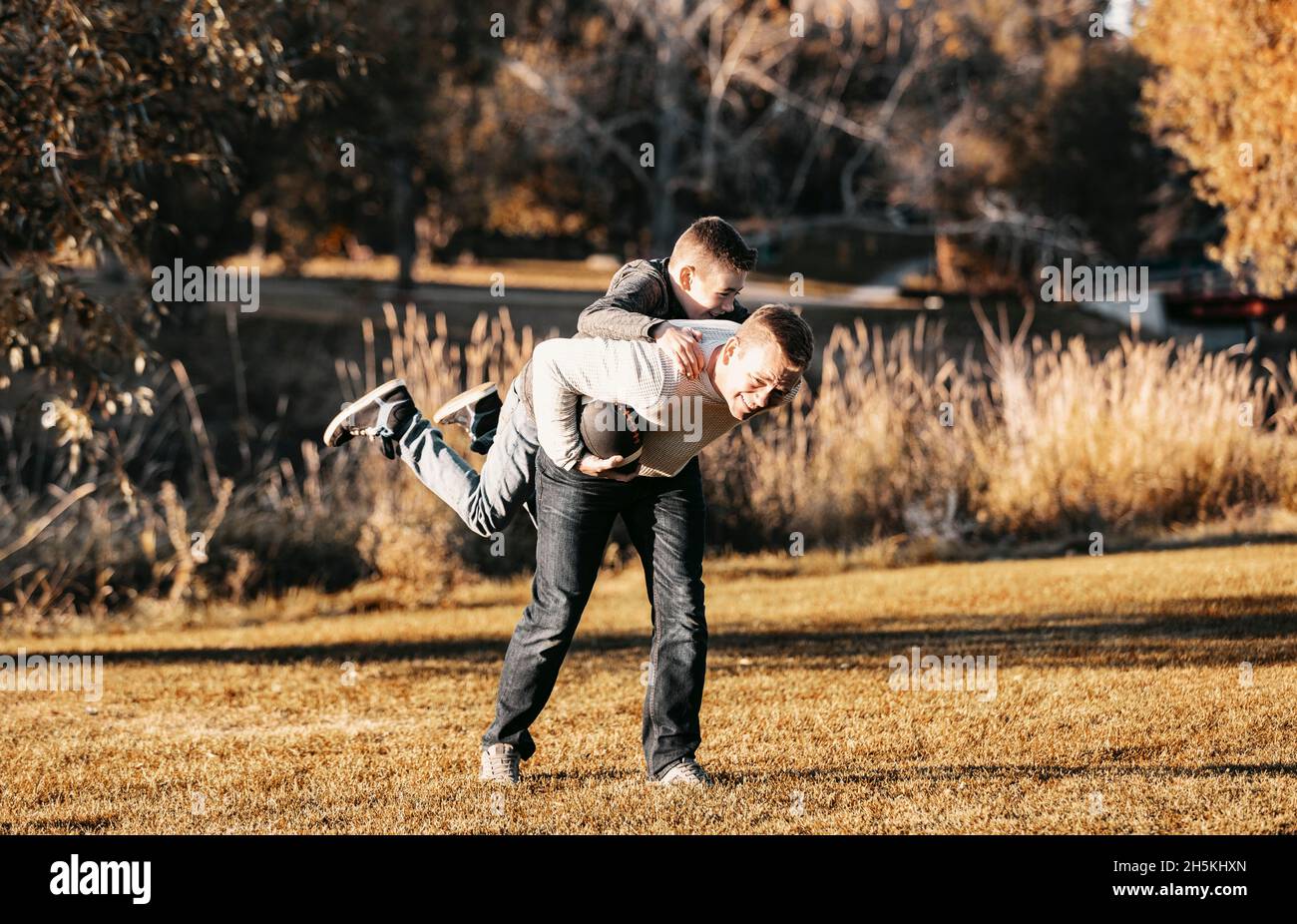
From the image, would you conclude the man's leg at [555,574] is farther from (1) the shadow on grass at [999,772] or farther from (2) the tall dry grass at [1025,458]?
(2) the tall dry grass at [1025,458]

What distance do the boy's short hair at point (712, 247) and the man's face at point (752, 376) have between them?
347 mm

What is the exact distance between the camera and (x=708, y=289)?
509 centimetres

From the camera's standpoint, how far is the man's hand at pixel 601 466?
16.0 feet

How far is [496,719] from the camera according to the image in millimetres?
5508

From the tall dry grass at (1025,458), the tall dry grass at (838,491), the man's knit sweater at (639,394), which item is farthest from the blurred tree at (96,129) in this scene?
the tall dry grass at (1025,458)

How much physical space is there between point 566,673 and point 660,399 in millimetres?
3458

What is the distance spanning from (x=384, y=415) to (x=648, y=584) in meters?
1.53

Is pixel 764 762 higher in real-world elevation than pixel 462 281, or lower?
lower

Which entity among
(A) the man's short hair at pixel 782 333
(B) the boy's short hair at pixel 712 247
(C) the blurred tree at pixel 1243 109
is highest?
(C) the blurred tree at pixel 1243 109

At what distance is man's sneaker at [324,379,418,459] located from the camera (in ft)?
20.7

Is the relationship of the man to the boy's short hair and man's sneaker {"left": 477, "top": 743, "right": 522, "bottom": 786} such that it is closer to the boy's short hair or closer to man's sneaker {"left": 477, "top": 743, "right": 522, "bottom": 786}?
man's sneaker {"left": 477, "top": 743, "right": 522, "bottom": 786}

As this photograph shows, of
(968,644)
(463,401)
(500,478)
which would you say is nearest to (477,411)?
(463,401)
